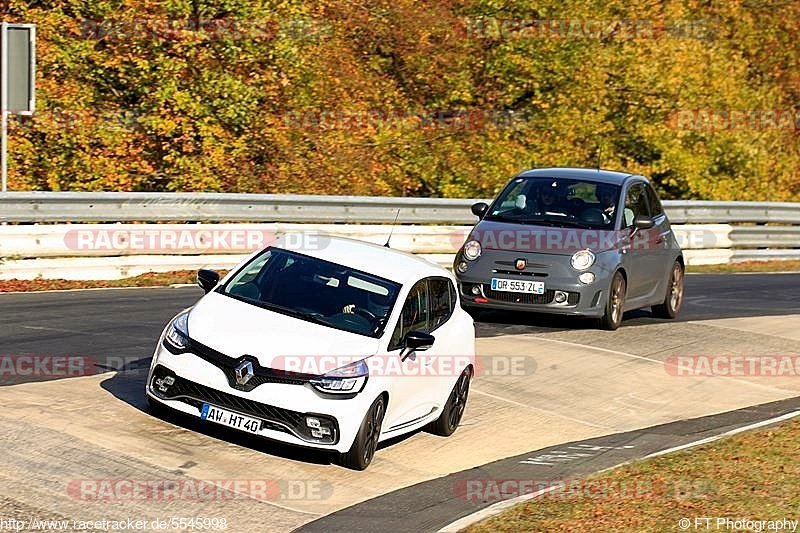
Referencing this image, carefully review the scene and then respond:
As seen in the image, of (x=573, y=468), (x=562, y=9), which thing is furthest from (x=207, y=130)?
(x=573, y=468)

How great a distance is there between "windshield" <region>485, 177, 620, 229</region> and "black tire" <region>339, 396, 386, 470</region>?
702 centimetres

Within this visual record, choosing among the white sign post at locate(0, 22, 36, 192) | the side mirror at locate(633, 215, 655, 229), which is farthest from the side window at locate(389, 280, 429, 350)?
the white sign post at locate(0, 22, 36, 192)

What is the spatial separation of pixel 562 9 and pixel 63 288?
16015 millimetres

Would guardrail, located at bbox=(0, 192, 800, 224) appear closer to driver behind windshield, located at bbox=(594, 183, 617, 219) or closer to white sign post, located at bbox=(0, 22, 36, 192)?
white sign post, located at bbox=(0, 22, 36, 192)

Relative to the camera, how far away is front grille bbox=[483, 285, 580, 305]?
15.9 m

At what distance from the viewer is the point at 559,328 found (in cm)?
1681

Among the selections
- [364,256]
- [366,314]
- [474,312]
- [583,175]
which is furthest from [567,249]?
[366,314]

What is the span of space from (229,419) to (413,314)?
1924mm

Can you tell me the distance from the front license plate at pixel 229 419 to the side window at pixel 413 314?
128 centimetres

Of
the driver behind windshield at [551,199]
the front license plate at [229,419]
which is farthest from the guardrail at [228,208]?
the front license plate at [229,419]

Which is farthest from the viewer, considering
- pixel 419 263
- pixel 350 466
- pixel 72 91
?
A: pixel 72 91

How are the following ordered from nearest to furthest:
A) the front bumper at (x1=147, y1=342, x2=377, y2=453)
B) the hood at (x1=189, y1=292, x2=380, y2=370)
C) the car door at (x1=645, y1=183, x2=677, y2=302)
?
the front bumper at (x1=147, y1=342, x2=377, y2=453) < the hood at (x1=189, y1=292, x2=380, y2=370) < the car door at (x1=645, y1=183, x2=677, y2=302)

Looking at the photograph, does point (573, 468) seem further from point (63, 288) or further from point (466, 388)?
point (63, 288)

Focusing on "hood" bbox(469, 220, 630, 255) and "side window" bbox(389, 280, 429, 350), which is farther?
"hood" bbox(469, 220, 630, 255)
